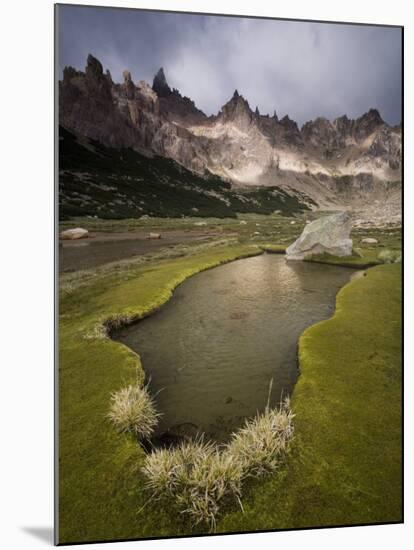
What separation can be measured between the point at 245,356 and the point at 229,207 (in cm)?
324

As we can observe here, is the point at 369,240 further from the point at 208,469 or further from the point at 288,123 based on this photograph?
the point at 208,469

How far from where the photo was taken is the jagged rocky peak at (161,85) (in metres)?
6.65

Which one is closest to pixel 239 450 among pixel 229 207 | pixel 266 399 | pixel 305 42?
pixel 266 399

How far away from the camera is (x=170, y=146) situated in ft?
23.9

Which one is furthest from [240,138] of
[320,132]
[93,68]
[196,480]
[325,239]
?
[196,480]

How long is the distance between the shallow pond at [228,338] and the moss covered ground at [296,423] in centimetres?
33

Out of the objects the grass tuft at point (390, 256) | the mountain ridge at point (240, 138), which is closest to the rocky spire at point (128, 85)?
the mountain ridge at point (240, 138)

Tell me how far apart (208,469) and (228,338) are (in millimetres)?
2338

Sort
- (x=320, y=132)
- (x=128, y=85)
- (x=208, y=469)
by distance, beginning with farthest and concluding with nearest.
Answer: (x=320, y=132), (x=128, y=85), (x=208, y=469)

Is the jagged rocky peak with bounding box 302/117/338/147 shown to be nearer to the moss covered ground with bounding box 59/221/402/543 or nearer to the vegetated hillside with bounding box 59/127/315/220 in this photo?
the vegetated hillside with bounding box 59/127/315/220

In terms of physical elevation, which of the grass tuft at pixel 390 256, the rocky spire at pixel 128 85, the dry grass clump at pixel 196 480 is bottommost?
the dry grass clump at pixel 196 480

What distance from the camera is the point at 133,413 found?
5840 millimetres

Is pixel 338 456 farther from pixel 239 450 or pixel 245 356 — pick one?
pixel 245 356

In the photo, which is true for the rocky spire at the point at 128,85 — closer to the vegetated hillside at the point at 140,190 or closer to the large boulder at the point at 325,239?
the vegetated hillside at the point at 140,190
